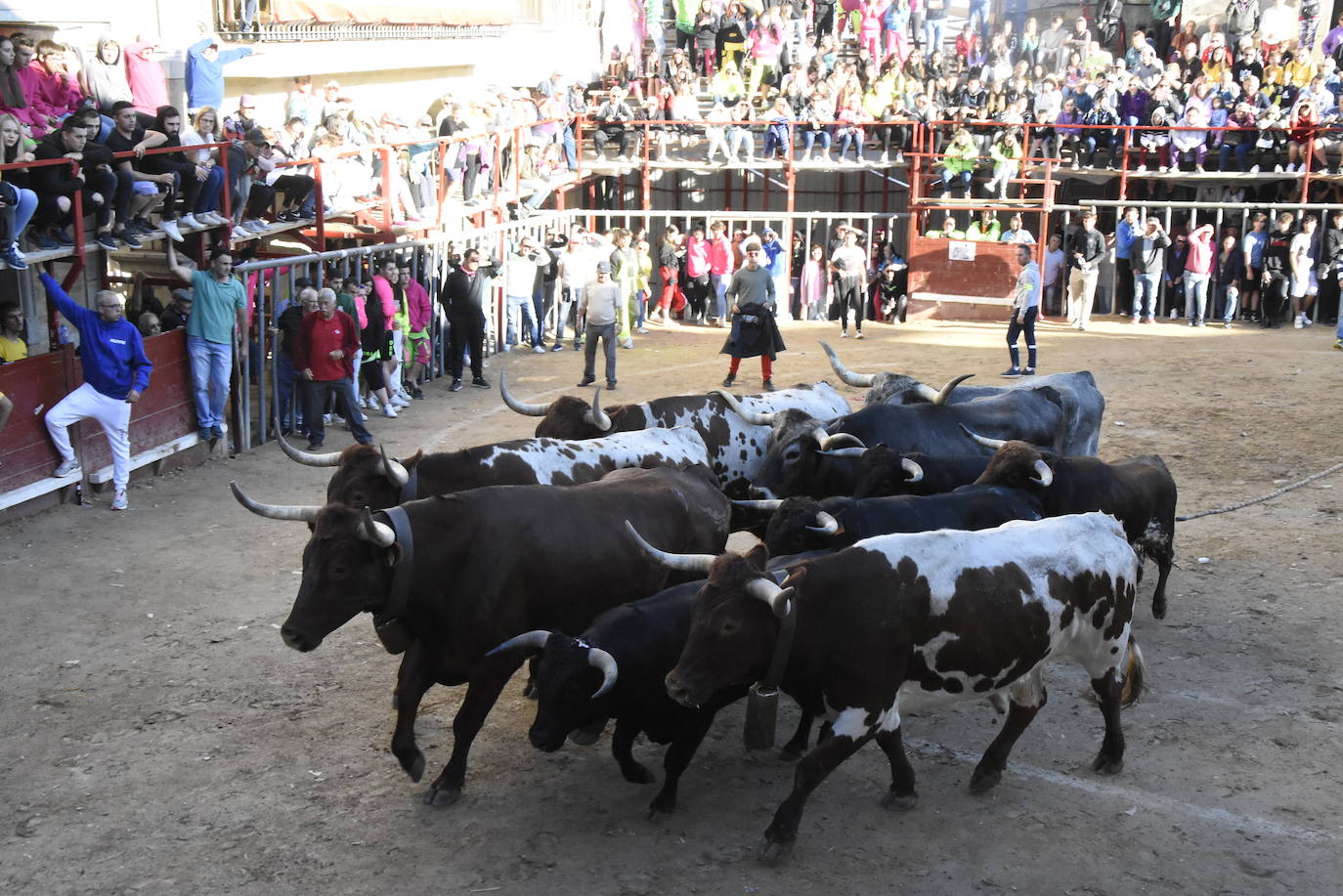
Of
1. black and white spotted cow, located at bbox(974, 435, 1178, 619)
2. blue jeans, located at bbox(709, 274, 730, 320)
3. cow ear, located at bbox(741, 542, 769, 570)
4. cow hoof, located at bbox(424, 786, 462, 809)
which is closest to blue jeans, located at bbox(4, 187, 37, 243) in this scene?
cow hoof, located at bbox(424, 786, 462, 809)

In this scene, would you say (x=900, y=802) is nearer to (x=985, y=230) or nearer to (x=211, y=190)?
(x=211, y=190)

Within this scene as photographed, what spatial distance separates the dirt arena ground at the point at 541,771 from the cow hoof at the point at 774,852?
0.06 m

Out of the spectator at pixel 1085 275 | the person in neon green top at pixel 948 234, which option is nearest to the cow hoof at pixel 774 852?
the spectator at pixel 1085 275

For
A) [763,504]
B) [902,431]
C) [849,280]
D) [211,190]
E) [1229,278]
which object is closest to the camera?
[763,504]

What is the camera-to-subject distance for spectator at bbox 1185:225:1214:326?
2123 cm

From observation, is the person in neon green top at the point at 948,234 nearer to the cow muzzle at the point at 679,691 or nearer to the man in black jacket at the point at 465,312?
the man in black jacket at the point at 465,312

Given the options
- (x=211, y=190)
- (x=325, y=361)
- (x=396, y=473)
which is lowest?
(x=325, y=361)

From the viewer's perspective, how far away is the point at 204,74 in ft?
55.8

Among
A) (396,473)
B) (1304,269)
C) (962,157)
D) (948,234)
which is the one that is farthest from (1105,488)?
(962,157)

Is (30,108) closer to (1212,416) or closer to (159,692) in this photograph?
(159,692)

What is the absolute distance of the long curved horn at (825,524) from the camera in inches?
283

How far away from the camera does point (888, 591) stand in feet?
20.1

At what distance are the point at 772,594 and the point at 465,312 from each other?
1157cm

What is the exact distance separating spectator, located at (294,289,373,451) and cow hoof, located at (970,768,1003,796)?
27.7 feet
